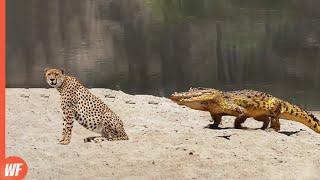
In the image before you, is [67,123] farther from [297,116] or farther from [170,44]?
[170,44]

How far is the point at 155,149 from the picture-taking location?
480 cm

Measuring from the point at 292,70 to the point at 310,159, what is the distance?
12.9 ft

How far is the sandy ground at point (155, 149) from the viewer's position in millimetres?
4492

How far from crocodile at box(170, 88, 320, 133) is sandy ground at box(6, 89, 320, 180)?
0.12m

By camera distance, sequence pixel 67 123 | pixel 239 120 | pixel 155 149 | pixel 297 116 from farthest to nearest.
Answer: pixel 297 116, pixel 239 120, pixel 67 123, pixel 155 149

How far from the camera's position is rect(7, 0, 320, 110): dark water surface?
7.28 metres

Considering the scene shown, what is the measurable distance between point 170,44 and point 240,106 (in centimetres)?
320

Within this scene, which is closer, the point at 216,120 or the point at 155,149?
the point at 155,149

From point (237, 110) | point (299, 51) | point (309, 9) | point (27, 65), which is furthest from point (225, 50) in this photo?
point (237, 110)

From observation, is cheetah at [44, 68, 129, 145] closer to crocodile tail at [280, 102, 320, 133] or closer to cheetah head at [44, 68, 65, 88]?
cheetah head at [44, 68, 65, 88]

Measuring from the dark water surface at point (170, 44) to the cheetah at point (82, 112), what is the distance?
61.2 inches

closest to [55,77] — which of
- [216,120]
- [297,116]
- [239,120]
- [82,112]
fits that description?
[82,112]

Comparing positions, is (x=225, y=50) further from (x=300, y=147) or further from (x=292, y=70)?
(x=300, y=147)
